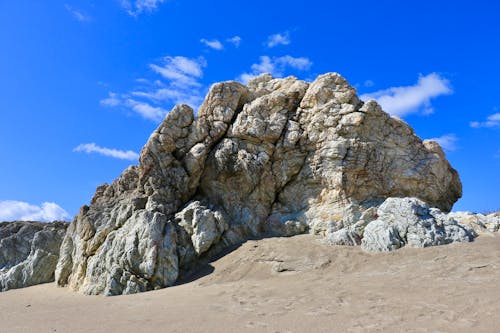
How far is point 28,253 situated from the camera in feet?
64.0

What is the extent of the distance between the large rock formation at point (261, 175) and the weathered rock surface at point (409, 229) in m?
1.26

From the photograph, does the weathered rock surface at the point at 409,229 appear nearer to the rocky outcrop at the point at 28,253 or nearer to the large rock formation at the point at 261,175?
the large rock formation at the point at 261,175

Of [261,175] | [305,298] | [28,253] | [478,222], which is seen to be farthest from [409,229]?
[28,253]

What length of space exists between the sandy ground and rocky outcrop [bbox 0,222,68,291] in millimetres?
3226

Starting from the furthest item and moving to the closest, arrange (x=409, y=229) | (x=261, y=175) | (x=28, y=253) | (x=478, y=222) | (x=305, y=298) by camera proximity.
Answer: (x=28, y=253) → (x=261, y=175) → (x=478, y=222) → (x=409, y=229) → (x=305, y=298)

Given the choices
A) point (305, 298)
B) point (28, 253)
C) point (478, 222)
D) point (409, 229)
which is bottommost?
point (305, 298)

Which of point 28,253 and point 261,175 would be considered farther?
point 28,253

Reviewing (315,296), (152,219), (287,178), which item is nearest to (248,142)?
(287,178)

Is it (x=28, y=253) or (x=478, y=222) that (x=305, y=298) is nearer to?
(x=478, y=222)

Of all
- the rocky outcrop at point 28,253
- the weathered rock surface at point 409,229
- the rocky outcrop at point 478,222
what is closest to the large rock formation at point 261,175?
the weathered rock surface at point 409,229

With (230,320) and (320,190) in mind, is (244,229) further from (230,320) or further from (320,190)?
(230,320)

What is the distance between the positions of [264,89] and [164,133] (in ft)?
20.0

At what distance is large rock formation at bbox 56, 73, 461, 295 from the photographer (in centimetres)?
1545

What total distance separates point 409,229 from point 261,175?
688 cm
